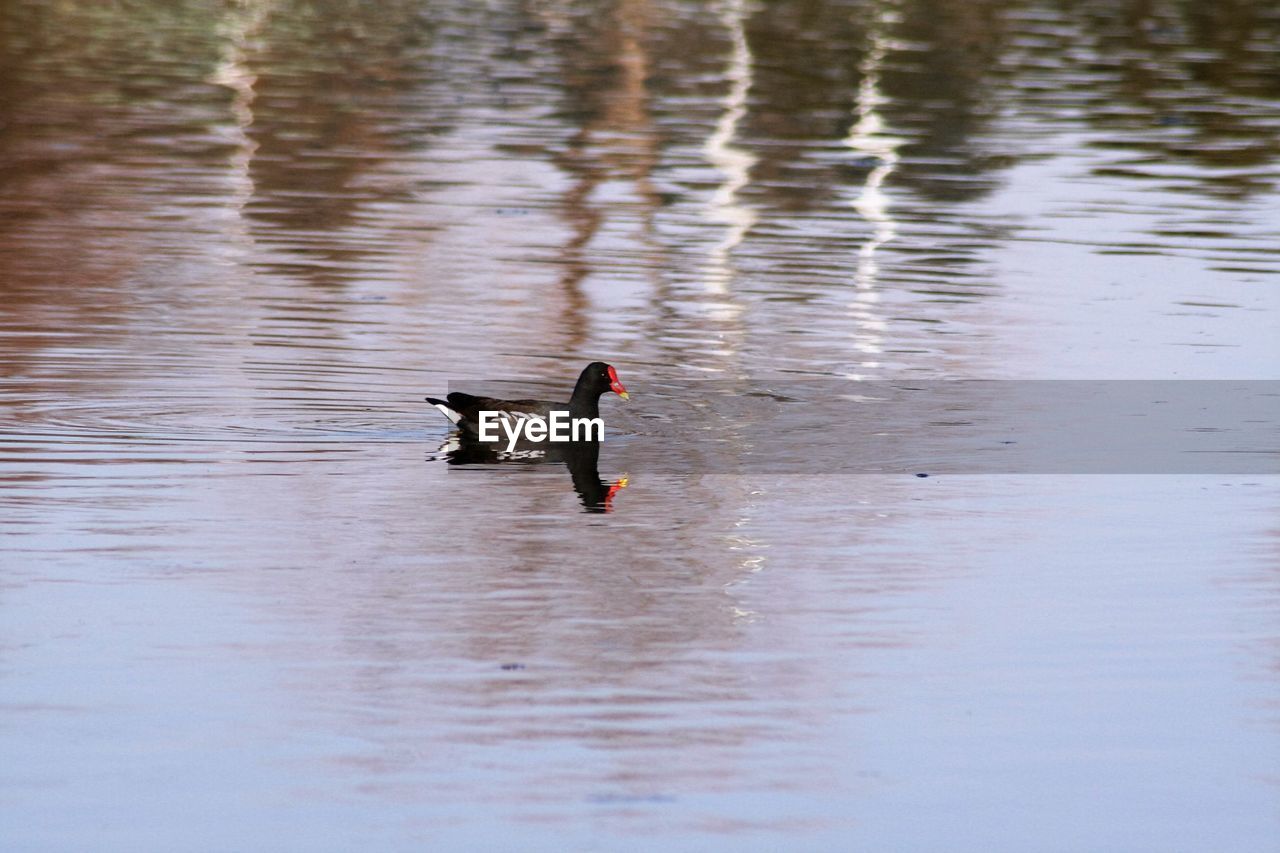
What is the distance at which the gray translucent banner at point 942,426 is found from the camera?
13.0m

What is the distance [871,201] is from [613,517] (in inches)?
538

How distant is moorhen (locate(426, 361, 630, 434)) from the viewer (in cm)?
1315

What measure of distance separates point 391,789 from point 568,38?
3992 cm

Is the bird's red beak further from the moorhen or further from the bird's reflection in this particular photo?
the bird's reflection

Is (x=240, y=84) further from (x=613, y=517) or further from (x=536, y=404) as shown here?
(x=613, y=517)

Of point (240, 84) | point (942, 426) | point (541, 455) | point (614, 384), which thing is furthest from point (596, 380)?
point (240, 84)

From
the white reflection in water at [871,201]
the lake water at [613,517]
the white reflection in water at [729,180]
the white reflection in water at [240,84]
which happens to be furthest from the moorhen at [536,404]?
the white reflection in water at [240,84]

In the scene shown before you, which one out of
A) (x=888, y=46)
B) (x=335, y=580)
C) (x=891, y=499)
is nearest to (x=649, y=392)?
(x=891, y=499)

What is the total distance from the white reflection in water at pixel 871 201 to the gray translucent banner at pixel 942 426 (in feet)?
3.26

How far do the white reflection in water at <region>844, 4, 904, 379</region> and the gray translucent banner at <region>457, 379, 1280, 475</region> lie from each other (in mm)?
993

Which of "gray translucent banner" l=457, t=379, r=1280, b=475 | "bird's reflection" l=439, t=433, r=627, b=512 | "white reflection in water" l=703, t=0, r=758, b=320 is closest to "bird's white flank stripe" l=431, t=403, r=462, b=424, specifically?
"bird's reflection" l=439, t=433, r=627, b=512

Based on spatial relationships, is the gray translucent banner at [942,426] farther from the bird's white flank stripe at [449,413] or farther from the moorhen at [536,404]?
the bird's white flank stripe at [449,413]

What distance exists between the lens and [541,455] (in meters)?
13.5

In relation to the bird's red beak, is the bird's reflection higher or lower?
lower
